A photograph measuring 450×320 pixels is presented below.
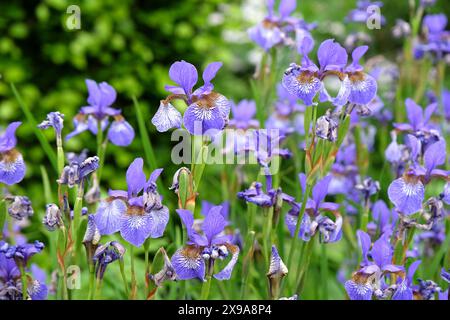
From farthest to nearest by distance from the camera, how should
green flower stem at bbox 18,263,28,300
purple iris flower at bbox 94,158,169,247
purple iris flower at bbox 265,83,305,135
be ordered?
purple iris flower at bbox 265,83,305,135 → green flower stem at bbox 18,263,28,300 → purple iris flower at bbox 94,158,169,247

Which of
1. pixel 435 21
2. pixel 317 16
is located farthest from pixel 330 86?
pixel 435 21

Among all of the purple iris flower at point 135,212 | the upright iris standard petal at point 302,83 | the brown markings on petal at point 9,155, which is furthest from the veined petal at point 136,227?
the upright iris standard petal at point 302,83

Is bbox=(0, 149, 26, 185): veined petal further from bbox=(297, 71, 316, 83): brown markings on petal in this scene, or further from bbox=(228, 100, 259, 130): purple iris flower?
bbox=(228, 100, 259, 130): purple iris flower

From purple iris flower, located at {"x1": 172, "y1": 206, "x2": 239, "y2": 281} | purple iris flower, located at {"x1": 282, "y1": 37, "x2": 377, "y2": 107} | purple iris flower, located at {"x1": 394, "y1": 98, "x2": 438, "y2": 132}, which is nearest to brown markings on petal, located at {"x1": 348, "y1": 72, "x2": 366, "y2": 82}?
purple iris flower, located at {"x1": 282, "y1": 37, "x2": 377, "y2": 107}

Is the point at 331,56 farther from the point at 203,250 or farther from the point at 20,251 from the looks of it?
the point at 20,251
